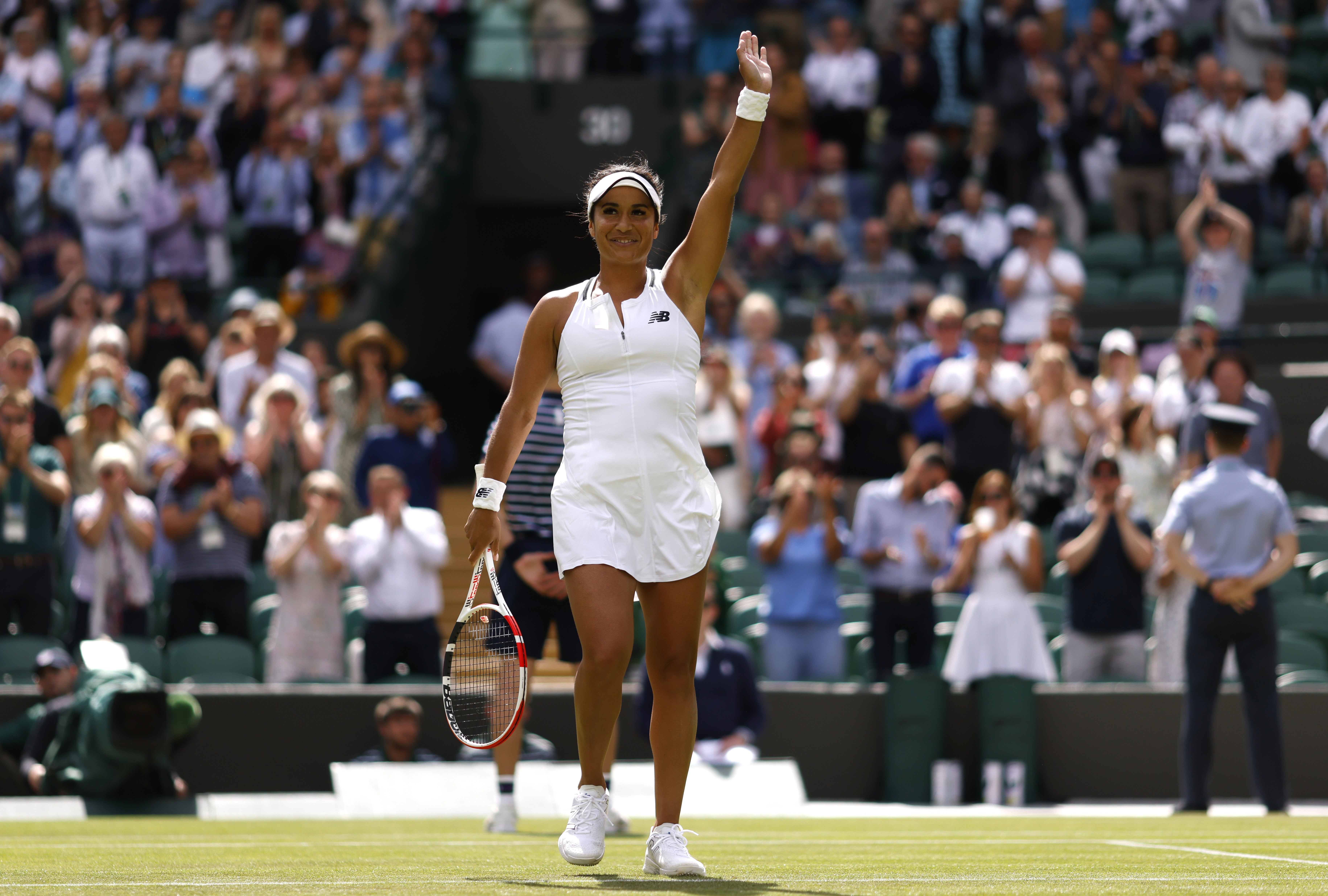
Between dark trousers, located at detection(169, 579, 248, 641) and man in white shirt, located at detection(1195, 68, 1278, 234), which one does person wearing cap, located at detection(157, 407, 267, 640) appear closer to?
dark trousers, located at detection(169, 579, 248, 641)

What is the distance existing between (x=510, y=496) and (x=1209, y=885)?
3569 mm

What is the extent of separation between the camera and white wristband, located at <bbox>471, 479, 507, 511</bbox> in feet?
18.1

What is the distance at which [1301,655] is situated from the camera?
38.5 ft

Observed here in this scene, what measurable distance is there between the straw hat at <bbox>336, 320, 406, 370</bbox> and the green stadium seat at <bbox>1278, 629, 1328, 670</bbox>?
20.5 ft

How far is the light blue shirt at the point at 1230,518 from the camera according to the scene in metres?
9.26

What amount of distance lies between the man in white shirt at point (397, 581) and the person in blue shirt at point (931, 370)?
401cm

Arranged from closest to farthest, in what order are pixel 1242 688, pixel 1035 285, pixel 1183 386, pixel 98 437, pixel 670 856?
pixel 670 856 < pixel 1242 688 < pixel 98 437 < pixel 1183 386 < pixel 1035 285

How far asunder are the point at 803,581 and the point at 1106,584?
1.75 meters

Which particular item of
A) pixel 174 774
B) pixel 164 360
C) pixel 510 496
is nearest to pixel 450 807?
pixel 174 774

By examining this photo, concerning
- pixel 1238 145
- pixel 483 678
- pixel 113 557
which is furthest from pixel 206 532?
pixel 1238 145

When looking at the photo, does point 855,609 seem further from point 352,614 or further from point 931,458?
point 352,614

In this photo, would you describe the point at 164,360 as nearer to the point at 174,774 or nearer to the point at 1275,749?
the point at 174,774

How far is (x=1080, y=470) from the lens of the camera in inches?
526

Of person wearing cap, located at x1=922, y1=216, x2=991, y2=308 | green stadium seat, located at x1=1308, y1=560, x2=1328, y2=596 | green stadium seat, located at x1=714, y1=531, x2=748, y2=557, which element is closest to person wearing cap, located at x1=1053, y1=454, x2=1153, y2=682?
green stadium seat, located at x1=1308, y1=560, x2=1328, y2=596
